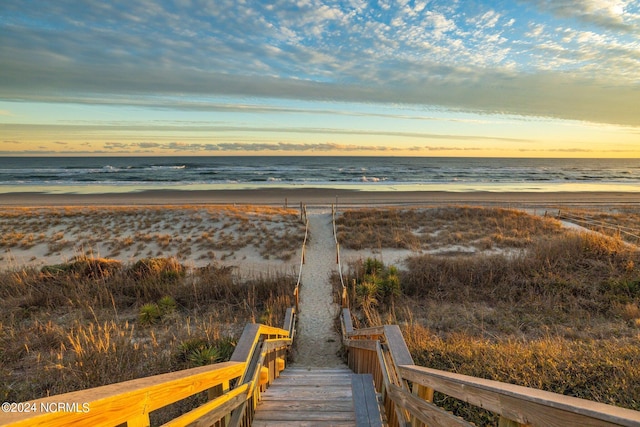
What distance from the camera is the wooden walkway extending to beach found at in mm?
1191

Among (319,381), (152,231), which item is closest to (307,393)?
(319,381)

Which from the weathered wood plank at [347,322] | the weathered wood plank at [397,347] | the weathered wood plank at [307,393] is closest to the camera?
the weathered wood plank at [397,347]

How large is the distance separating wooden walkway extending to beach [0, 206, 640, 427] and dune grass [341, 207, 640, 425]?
3.74 ft

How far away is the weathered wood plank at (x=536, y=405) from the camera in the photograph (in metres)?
1.07

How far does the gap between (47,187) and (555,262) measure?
49.4 metres

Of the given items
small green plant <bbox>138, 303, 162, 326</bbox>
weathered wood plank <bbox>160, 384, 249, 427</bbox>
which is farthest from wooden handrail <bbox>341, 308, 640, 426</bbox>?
small green plant <bbox>138, 303, 162, 326</bbox>

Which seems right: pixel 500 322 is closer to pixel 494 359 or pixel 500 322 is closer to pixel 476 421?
pixel 494 359

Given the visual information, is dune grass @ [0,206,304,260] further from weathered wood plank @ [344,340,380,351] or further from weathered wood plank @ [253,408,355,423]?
weathered wood plank @ [253,408,355,423]

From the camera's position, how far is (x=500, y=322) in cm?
847

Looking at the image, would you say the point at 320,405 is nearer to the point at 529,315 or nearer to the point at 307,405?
the point at 307,405

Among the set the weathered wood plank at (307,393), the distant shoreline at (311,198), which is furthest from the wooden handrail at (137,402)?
the distant shoreline at (311,198)

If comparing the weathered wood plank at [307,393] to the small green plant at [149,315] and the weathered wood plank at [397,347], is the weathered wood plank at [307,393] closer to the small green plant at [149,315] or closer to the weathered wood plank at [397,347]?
the weathered wood plank at [397,347]

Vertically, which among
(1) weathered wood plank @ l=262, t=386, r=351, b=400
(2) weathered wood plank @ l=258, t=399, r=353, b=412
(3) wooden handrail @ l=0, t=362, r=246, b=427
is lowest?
(1) weathered wood plank @ l=262, t=386, r=351, b=400

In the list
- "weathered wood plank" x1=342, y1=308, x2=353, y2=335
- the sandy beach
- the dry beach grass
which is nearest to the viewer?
the dry beach grass
